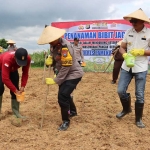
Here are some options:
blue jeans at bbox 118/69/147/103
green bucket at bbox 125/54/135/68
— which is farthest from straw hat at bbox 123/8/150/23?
blue jeans at bbox 118/69/147/103

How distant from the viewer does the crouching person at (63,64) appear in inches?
147

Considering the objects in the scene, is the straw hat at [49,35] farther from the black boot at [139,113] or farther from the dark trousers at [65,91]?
the black boot at [139,113]

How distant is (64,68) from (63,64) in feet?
0.23

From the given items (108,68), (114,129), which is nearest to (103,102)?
(114,129)

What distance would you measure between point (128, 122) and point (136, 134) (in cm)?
52

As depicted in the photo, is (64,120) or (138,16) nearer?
(138,16)

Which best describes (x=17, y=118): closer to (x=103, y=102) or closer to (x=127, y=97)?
(x=127, y=97)

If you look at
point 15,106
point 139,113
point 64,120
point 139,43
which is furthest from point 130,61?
point 15,106

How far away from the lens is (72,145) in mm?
3477

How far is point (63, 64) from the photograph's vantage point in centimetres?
376

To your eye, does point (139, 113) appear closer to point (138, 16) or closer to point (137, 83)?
point (137, 83)

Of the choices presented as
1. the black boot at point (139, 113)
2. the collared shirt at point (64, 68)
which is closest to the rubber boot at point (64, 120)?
the collared shirt at point (64, 68)

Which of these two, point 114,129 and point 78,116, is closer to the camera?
point 114,129

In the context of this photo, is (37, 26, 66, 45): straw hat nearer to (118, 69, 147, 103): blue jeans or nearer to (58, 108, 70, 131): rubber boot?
(58, 108, 70, 131): rubber boot
